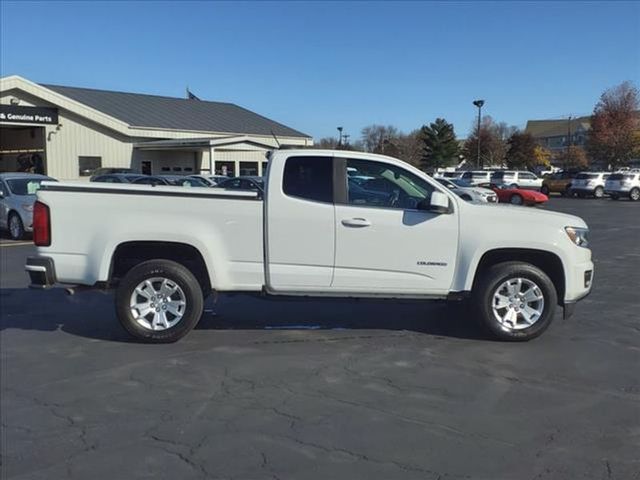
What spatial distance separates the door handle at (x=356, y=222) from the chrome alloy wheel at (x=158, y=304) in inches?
69.2

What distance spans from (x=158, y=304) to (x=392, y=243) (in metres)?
2.39

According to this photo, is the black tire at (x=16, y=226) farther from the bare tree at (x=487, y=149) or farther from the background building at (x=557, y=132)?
the background building at (x=557, y=132)

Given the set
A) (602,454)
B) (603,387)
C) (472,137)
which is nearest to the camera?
(602,454)

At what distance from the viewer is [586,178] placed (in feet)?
129

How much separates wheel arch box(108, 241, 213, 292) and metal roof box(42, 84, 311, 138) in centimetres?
3008

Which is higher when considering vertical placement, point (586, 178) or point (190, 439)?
point (586, 178)

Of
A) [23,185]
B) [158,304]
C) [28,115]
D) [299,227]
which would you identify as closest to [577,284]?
[299,227]

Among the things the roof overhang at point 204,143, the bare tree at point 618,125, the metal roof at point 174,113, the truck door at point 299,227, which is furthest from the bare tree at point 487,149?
the truck door at point 299,227

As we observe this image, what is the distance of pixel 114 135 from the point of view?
110ft

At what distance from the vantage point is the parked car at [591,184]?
39094 millimetres

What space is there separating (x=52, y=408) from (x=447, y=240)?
148 inches

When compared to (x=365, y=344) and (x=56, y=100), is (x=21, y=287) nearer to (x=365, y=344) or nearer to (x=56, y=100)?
(x=365, y=344)

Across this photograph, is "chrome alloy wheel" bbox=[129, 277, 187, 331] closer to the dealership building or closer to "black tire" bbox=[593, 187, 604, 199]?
the dealership building

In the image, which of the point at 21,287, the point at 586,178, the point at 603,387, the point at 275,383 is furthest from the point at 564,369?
the point at 586,178
